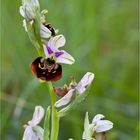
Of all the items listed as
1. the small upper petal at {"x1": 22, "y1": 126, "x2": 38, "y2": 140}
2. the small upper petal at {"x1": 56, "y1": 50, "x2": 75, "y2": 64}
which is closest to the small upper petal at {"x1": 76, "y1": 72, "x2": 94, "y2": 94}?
the small upper petal at {"x1": 56, "y1": 50, "x2": 75, "y2": 64}

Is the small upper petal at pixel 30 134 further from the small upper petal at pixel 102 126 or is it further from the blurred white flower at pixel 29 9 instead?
the blurred white flower at pixel 29 9

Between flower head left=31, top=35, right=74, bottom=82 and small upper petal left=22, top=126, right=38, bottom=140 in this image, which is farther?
small upper petal left=22, top=126, right=38, bottom=140

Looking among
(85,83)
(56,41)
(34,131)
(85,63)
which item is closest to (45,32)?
(56,41)

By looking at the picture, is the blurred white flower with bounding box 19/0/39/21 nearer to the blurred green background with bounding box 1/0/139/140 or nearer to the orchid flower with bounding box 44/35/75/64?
the orchid flower with bounding box 44/35/75/64

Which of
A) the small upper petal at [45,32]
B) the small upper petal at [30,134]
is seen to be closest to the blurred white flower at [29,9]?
the small upper petal at [45,32]

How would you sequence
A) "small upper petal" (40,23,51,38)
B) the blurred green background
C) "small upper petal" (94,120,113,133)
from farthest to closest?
the blurred green background → "small upper petal" (94,120,113,133) → "small upper petal" (40,23,51,38)

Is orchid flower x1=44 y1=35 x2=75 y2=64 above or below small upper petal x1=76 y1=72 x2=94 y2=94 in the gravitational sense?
above
